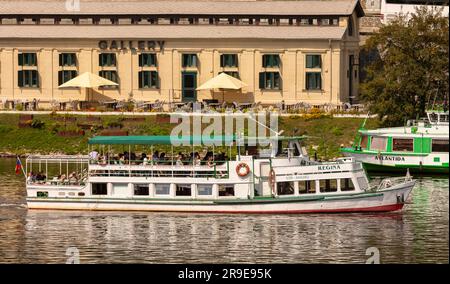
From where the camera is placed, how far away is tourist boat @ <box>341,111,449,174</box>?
104188mm

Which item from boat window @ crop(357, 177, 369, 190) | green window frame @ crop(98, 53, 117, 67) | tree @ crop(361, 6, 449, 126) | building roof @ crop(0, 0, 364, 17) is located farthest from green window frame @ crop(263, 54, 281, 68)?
boat window @ crop(357, 177, 369, 190)

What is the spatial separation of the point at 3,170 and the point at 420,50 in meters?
29.9

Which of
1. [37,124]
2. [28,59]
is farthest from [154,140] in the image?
[28,59]

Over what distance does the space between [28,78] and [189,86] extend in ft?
44.4

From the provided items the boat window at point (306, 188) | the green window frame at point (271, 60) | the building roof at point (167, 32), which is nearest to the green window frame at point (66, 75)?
the building roof at point (167, 32)

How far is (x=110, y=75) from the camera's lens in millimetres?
135375

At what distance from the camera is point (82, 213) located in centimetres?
8462

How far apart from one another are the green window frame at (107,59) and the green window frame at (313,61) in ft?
52.5

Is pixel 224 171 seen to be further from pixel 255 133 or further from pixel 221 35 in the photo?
pixel 221 35

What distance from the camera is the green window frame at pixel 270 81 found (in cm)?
13238

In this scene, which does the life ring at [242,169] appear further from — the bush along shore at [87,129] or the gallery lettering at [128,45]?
the gallery lettering at [128,45]

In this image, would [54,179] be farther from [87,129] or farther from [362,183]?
[87,129]

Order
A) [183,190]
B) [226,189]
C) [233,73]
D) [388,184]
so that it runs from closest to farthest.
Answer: [388,184] → [226,189] → [183,190] → [233,73]

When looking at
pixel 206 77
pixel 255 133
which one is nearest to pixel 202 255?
pixel 255 133
